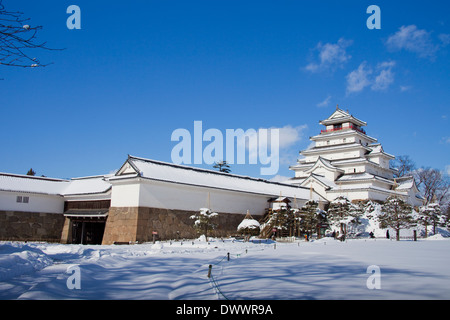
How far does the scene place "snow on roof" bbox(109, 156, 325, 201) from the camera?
27609 mm

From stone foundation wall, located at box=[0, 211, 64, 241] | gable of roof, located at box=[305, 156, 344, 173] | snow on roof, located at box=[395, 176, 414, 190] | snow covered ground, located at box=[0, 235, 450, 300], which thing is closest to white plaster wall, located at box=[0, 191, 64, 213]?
stone foundation wall, located at box=[0, 211, 64, 241]

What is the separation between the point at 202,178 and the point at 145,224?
7.82m

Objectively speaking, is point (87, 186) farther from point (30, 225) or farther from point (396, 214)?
point (396, 214)

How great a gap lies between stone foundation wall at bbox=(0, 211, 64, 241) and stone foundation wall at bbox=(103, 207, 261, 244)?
716cm

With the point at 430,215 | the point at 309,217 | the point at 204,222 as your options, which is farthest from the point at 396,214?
the point at 204,222

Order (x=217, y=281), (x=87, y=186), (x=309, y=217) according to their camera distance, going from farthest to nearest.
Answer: (x=87, y=186), (x=309, y=217), (x=217, y=281)

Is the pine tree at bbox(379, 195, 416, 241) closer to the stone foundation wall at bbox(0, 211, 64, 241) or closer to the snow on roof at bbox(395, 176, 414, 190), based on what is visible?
A: the snow on roof at bbox(395, 176, 414, 190)

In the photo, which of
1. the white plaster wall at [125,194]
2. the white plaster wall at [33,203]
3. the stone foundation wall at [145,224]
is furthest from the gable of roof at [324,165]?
the white plaster wall at [33,203]

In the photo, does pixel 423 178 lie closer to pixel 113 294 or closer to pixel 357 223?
pixel 357 223

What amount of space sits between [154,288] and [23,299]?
2.67 m

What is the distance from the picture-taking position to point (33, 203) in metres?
31.0

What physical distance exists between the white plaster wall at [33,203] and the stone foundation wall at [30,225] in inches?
14.6
